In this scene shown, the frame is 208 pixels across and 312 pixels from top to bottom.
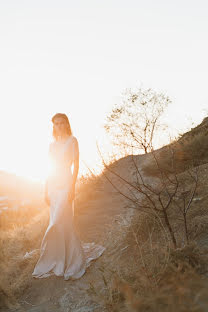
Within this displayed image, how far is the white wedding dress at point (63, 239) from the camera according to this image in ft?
15.8

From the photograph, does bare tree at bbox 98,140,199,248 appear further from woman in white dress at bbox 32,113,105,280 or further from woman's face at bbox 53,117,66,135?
woman's face at bbox 53,117,66,135

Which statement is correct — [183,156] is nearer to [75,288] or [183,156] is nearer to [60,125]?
[60,125]

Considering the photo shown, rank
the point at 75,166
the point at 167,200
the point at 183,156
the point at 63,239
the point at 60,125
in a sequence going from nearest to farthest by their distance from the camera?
the point at 63,239 < the point at 75,166 < the point at 60,125 < the point at 167,200 < the point at 183,156

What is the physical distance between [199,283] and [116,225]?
5121mm

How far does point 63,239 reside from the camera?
4848mm

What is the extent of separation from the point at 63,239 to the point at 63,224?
0.81ft

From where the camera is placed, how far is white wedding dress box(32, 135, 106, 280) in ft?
15.8

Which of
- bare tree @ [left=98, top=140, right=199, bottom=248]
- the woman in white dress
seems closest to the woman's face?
the woman in white dress

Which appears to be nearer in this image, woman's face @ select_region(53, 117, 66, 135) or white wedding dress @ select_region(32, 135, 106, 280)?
white wedding dress @ select_region(32, 135, 106, 280)

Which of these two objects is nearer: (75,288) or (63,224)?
(75,288)

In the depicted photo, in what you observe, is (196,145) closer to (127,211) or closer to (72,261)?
(127,211)

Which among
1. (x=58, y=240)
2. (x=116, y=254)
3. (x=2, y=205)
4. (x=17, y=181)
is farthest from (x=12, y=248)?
(x=17, y=181)

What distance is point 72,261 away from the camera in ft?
15.9

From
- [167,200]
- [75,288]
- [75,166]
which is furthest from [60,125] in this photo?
[167,200]
